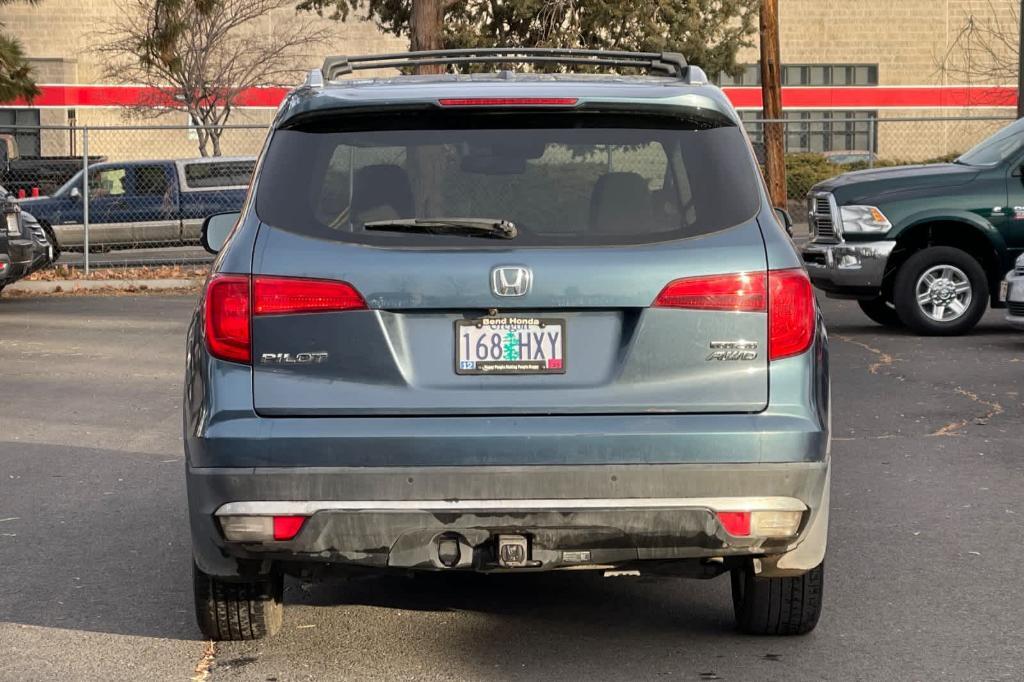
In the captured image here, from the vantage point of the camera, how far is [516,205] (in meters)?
4.86

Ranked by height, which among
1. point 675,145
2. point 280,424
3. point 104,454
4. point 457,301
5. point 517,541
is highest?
point 675,145

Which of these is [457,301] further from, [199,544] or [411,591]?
[411,591]

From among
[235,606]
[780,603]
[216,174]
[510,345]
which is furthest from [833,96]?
[510,345]

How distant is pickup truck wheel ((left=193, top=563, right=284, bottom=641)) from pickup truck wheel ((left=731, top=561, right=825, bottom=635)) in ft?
5.05

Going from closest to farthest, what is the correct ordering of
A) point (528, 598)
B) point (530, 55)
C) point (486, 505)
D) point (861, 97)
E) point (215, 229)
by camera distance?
1. point (486, 505)
2. point (528, 598)
3. point (530, 55)
4. point (215, 229)
5. point (861, 97)

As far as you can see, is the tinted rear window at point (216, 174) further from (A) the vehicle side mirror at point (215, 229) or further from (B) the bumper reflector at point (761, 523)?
(B) the bumper reflector at point (761, 523)

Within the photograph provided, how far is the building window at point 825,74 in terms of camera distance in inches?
2496

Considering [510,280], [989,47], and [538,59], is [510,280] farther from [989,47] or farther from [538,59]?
[989,47]

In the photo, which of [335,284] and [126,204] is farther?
[126,204]

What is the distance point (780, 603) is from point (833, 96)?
60.3 m

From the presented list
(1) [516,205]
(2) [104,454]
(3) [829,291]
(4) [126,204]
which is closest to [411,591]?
(1) [516,205]

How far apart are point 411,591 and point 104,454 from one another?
3714 millimetres

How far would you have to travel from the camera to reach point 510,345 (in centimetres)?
473

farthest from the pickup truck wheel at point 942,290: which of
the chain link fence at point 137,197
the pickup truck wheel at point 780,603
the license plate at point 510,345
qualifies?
the license plate at point 510,345
